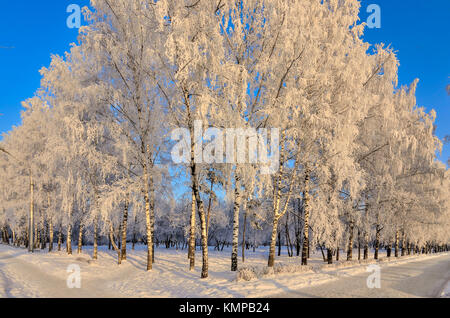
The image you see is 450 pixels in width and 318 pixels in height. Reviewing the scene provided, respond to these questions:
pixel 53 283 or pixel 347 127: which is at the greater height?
pixel 347 127

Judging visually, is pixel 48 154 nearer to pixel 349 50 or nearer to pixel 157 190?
pixel 157 190

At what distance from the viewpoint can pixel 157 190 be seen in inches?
648

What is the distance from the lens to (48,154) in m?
16.6

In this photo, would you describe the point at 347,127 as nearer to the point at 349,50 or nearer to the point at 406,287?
the point at 349,50

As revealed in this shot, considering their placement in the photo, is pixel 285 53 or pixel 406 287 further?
pixel 285 53

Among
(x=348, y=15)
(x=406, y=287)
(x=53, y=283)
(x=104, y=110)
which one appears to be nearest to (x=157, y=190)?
(x=104, y=110)

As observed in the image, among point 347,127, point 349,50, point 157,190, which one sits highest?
point 349,50

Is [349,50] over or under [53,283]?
over

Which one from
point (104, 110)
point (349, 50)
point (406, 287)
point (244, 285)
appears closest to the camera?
point (244, 285)
